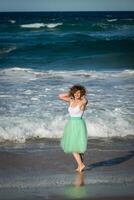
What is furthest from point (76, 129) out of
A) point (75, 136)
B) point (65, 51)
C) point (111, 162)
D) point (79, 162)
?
point (65, 51)

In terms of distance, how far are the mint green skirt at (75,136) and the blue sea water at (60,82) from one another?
234 centimetres

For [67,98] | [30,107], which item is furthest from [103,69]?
[67,98]

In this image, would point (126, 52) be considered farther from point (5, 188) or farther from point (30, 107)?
point (5, 188)

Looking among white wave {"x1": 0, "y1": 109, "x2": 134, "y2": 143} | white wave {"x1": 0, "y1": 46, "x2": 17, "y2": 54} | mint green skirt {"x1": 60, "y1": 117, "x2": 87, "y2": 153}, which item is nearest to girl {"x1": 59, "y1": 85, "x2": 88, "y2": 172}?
mint green skirt {"x1": 60, "y1": 117, "x2": 87, "y2": 153}

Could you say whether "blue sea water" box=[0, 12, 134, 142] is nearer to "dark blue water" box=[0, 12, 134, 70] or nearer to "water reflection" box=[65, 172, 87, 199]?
"dark blue water" box=[0, 12, 134, 70]

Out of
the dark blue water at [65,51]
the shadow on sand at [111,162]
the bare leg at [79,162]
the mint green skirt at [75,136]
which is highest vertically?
the mint green skirt at [75,136]

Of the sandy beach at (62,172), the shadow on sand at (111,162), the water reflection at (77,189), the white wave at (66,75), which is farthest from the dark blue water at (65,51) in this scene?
the water reflection at (77,189)

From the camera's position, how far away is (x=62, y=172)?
22.3 ft

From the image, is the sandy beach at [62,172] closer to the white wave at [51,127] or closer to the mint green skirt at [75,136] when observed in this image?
the mint green skirt at [75,136]

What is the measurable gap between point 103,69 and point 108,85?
18.6ft

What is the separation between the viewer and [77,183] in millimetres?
6289

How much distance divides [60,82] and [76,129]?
28.1 feet

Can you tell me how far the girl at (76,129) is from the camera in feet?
22.2

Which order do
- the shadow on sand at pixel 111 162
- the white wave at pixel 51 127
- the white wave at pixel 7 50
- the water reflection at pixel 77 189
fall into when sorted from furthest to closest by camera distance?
the white wave at pixel 7 50
the white wave at pixel 51 127
the shadow on sand at pixel 111 162
the water reflection at pixel 77 189
